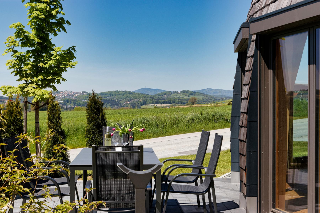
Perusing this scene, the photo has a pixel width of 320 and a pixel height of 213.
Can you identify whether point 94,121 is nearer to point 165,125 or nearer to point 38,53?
point 38,53

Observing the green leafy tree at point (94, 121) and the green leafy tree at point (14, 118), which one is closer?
the green leafy tree at point (94, 121)

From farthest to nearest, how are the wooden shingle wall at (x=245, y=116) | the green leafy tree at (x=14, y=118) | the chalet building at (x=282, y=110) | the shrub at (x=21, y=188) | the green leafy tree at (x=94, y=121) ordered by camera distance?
the green leafy tree at (x=14, y=118), the green leafy tree at (x=94, y=121), the wooden shingle wall at (x=245, y=116), the chalet building at (x=282, y=110), the shrub at (x=21, y=188)

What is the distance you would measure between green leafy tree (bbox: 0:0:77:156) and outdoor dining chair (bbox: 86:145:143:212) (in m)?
4.09

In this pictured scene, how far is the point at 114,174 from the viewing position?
136 inches

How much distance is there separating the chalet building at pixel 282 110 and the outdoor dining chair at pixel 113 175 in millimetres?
1339

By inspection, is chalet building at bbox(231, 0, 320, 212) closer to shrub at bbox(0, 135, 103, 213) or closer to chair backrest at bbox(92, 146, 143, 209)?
chair backrest at bbox(92, 146, 143, 209)

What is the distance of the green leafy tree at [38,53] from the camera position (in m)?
7.19

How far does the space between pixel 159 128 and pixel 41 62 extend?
43.8ft

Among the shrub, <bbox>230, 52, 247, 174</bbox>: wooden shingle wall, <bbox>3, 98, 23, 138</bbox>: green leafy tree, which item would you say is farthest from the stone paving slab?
<bbox>3, 98, 23, 138</bbox>: green leafy tree

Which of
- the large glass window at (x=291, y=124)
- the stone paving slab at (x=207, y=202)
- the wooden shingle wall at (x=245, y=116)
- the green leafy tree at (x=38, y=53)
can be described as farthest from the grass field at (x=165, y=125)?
the large glass window at (x=291, y=124)

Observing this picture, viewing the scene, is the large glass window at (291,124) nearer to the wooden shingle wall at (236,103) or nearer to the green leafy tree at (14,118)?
the wooden shingle wall at (236,103)

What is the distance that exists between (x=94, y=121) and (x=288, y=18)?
229 inches

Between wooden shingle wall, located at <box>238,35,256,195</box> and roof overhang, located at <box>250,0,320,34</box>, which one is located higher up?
roof overhang, located at <box>250,0,320,34</box>

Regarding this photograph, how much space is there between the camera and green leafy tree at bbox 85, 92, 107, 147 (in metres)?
8.20
